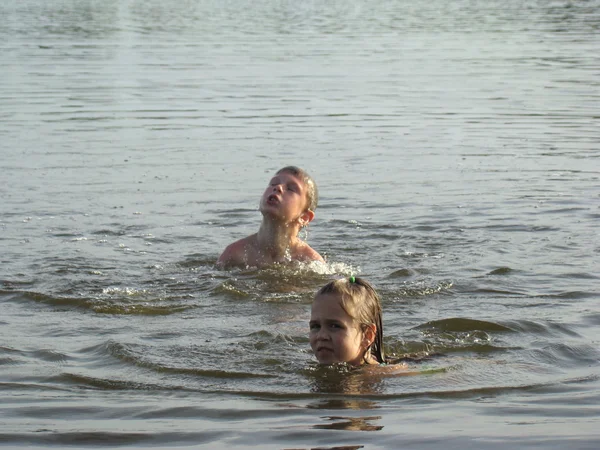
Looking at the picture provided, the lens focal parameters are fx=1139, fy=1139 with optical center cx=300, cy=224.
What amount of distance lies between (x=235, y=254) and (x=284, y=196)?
27.5 inches

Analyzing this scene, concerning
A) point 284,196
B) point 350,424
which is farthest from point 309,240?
point 350,424

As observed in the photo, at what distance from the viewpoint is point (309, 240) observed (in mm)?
10984

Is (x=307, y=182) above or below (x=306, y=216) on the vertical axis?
above

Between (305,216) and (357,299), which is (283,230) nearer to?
(305,216)

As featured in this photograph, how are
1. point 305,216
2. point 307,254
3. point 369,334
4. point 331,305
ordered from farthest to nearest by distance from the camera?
point 305,216 < point 307,254 < point 369,334 < point 331,305

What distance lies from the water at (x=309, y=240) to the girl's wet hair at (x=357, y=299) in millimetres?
335

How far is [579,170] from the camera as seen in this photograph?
13.5m

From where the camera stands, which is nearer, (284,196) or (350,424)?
(350,424)

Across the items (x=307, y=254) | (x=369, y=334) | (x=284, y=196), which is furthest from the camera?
(x=307, y=254)

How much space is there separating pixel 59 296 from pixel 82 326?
0.89 m

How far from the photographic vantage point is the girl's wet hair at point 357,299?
626cm

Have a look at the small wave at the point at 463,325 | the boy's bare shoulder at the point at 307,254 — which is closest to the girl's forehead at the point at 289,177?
the boy's bare shoulder at the point at 307,254

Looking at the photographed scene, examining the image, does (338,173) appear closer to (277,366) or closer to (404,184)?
(404,184)

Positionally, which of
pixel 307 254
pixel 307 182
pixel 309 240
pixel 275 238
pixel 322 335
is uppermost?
pixel 307 182
